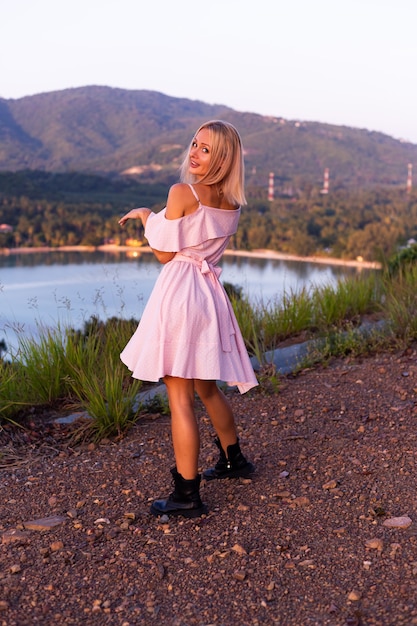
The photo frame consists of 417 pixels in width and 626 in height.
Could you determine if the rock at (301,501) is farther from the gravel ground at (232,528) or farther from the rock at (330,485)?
the rock at (330,485)

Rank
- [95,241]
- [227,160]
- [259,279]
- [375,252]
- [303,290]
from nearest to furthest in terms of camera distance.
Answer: [227,160]
[303,290]
[259,279]
[375,252]
[95,241]

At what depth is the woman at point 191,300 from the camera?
9.71 ft

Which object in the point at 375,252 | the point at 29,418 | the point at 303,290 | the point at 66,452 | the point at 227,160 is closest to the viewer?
the point at 227,160

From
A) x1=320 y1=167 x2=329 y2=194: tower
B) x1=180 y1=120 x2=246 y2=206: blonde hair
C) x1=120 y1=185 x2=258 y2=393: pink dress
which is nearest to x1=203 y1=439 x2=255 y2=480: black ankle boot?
x1=120 y1=185 x2=258 y2=393: pink dress

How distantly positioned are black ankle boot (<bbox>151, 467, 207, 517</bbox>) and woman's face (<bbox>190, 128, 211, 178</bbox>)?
4.19ft

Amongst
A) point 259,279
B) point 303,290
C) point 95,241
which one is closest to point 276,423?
point 303,290

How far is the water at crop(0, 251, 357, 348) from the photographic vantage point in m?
5.10

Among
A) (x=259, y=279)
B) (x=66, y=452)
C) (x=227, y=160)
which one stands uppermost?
(x=227, y=160)

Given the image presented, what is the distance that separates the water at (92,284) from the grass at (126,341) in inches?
4.2

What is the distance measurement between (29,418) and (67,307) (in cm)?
88

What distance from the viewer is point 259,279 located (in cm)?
789

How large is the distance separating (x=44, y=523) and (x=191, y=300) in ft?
3.71

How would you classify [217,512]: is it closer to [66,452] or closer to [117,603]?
[117,603]

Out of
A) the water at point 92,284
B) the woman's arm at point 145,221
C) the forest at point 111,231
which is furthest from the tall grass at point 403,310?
the woman's arm at point 145,221
